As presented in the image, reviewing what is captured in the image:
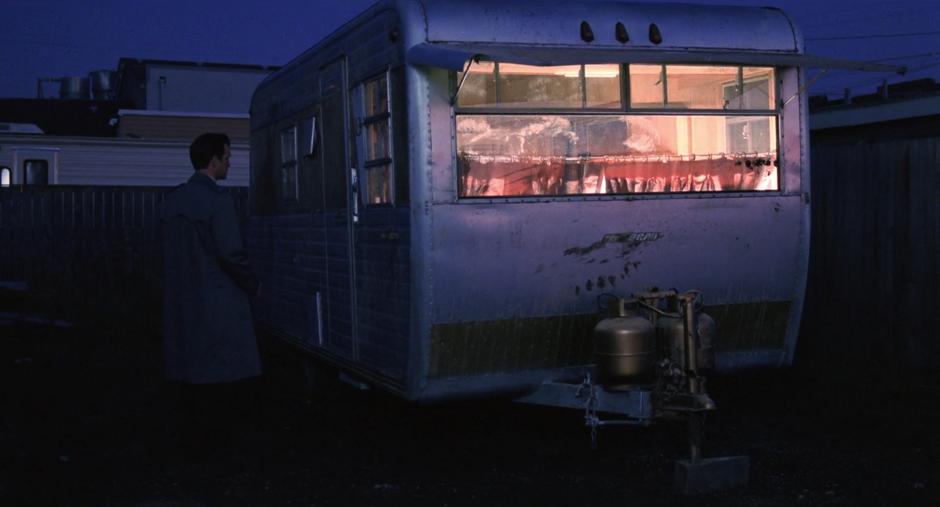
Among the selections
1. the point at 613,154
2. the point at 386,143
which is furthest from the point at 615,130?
the point at 386,143

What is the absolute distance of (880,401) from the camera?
8188 millimetres

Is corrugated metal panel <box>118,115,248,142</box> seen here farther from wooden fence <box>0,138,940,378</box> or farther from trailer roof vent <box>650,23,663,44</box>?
trailer roof vent <box>650,23,663,44</box>

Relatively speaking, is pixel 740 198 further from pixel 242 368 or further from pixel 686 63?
pixel 242 368

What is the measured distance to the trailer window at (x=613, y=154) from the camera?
632 cm

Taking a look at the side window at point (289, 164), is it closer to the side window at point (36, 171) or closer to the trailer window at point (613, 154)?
the trailer window at point (613, 154)

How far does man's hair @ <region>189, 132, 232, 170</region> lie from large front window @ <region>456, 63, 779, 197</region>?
168 centimetres

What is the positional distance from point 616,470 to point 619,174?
173 centimetres

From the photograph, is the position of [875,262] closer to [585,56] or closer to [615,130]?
[615,130]

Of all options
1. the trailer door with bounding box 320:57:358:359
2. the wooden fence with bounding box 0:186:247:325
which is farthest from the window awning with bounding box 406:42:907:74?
the wooden fence with bounding box 0:186:247:325

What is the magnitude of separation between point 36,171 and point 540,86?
1451cm

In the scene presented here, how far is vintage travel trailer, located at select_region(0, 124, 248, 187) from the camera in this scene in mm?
18531

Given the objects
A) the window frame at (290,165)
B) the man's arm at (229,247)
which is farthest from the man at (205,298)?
the window frame at (290,165)

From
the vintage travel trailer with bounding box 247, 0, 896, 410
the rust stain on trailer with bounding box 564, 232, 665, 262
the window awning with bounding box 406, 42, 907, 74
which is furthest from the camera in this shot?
the rust stain on trailer with bounding box 564, 232, 665, 262

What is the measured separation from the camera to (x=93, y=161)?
63.3 feet
